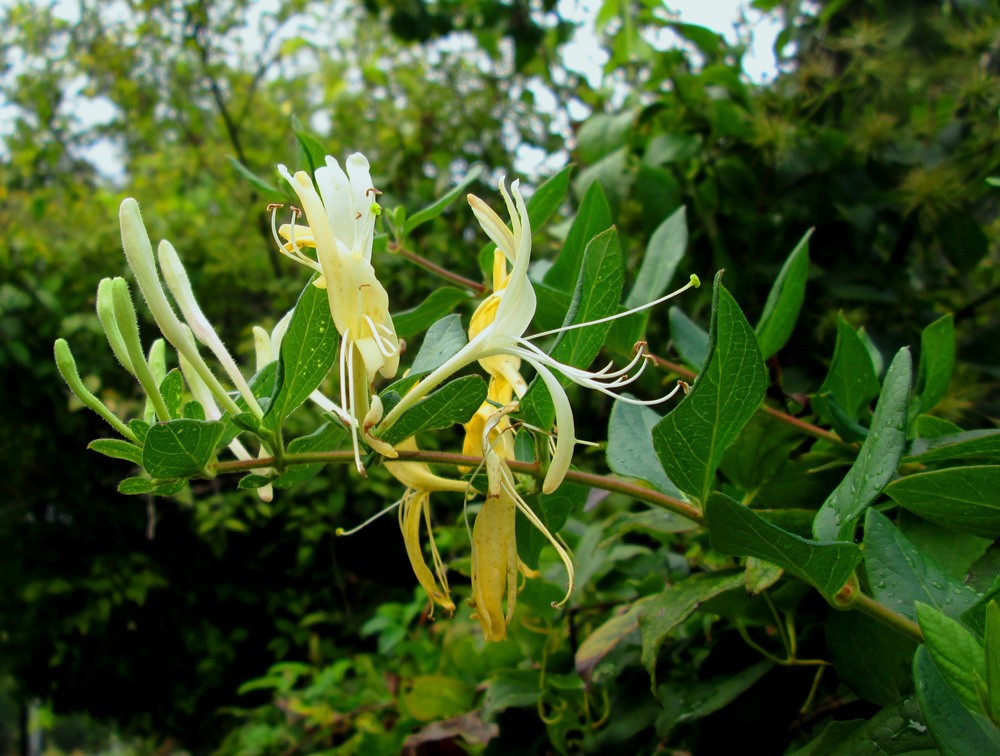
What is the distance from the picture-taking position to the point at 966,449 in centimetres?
39

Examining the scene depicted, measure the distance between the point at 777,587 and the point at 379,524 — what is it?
134 cm

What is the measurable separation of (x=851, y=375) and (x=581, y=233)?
0.19 metres

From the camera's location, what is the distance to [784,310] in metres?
0.49

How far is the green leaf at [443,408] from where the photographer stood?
0.32 m

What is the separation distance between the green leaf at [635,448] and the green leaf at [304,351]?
15 cm

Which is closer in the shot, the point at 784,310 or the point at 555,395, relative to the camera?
the point at 555,395

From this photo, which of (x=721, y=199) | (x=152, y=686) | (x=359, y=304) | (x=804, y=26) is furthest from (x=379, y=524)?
(x=359, y=304)

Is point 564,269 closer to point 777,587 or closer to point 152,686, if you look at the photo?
point 777,587

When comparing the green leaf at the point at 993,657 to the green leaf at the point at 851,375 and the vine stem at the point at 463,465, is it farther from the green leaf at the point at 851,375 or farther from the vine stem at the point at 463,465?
the green leaf at the point at 851,375

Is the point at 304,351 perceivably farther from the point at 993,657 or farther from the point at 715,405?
the point at 993,657

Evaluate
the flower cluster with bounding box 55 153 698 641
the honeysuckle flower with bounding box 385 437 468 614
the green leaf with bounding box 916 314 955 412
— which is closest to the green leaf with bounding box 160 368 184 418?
the flower cluster with bounding box 55 153 698 641

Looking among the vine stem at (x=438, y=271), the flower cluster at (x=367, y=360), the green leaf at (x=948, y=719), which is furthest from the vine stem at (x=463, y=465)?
the vine stem at (x=438, y=271)

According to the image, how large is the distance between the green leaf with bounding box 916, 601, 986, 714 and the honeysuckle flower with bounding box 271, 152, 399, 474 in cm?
21

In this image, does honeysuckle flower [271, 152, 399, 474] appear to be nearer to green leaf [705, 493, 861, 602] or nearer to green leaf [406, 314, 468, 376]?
green leaf [406, 314, 468, 376]
